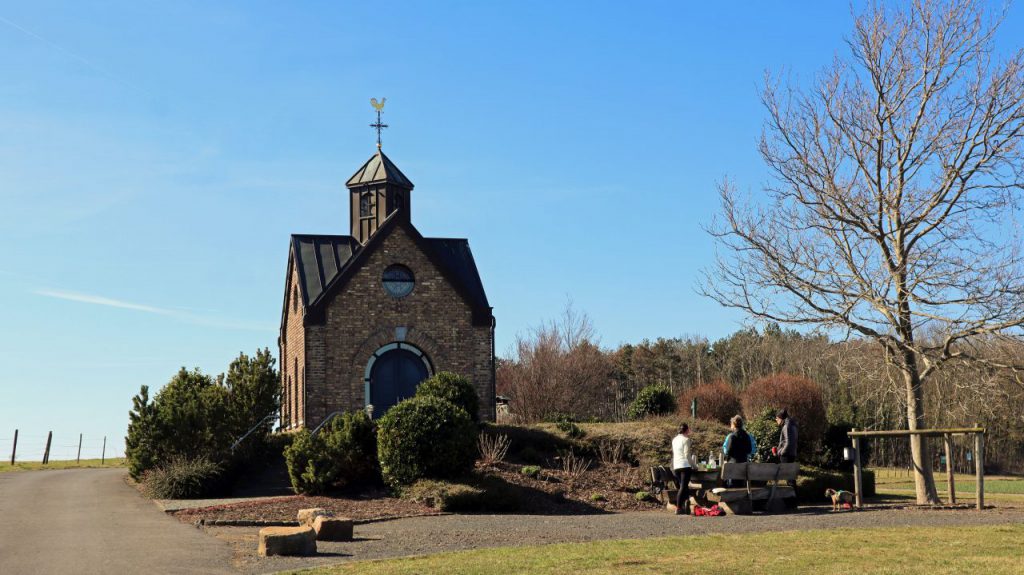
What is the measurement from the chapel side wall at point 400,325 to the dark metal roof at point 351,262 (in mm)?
229

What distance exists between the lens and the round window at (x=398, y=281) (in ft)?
105

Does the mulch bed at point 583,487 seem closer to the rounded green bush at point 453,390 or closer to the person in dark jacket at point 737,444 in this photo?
the person in dark jacket at point 737,444

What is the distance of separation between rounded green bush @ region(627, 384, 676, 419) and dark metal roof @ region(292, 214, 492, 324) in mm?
6965

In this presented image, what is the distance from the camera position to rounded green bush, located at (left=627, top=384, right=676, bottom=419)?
35.7 meters

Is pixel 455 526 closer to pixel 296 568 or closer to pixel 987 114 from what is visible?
pixel 296 568

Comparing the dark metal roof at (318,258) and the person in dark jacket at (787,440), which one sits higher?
the dark metal roof at (318,258)

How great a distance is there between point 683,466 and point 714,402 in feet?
96.4

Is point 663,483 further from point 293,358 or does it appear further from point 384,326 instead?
point 293,358

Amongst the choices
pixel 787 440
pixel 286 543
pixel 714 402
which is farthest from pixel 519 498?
pixel 714 402

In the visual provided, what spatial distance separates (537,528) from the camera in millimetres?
15773

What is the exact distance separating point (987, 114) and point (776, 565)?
14.1 metres

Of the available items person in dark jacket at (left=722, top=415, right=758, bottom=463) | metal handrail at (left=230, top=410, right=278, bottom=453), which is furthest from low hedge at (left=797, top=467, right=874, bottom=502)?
metal handrail at (left=230, top=410, right=278, bottom=453)

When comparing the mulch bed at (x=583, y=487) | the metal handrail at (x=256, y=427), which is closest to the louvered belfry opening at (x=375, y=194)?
the metal handrail at (x=256, y=427)

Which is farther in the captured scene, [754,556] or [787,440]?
[787,440]
